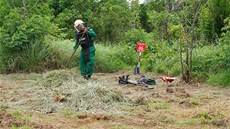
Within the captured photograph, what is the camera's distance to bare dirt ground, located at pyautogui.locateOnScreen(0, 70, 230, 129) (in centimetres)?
514

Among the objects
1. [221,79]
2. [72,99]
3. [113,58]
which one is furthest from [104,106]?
[113,58]

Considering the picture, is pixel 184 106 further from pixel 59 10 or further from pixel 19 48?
pixel 59 10

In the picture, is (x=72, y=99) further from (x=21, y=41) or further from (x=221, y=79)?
(x=21, y=41)

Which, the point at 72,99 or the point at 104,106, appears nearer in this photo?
the point at 104,106

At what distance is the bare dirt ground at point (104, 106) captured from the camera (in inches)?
202

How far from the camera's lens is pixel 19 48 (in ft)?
37.9

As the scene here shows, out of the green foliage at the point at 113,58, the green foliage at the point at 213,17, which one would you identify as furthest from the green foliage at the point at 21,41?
the green foliage at the point at 213,17

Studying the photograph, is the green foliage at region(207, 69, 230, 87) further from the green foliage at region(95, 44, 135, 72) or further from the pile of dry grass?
the green foliage at region(95, 44, 135, 72)

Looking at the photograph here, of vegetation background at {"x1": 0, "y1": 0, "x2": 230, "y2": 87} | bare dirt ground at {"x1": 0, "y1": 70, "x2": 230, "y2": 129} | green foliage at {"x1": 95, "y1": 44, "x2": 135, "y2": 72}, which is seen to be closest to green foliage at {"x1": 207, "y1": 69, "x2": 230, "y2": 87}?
vegetation background at {"x1": 0, "y1": 0, "x2": 230, "y2": 87}

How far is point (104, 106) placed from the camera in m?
6.16

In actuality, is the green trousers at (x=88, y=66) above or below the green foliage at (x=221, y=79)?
above

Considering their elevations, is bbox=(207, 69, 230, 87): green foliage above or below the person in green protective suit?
below

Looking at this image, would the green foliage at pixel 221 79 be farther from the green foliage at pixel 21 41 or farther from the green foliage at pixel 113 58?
the green foliage at pixel 21 41

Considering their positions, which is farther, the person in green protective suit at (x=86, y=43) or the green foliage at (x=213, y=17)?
the green foliage at (x=213, y=17)
